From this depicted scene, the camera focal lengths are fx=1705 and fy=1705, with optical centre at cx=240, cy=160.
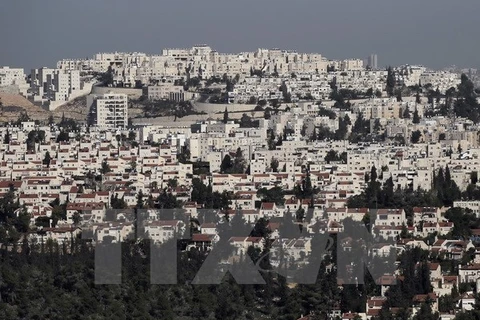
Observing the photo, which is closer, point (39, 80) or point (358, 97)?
point (358, 97)

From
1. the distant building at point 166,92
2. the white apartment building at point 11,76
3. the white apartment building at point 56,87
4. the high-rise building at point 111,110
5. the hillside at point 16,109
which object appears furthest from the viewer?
the white apartment building at point 11,76

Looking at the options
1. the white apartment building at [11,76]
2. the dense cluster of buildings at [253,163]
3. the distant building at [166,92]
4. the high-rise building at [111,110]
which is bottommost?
the dense cluster of buildings at [253,163]

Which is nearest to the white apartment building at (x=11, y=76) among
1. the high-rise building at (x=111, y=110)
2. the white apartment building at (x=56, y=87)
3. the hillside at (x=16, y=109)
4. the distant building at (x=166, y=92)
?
the white apartment building at (x=56, y=87)

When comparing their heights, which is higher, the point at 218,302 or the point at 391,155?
the point at 391,155

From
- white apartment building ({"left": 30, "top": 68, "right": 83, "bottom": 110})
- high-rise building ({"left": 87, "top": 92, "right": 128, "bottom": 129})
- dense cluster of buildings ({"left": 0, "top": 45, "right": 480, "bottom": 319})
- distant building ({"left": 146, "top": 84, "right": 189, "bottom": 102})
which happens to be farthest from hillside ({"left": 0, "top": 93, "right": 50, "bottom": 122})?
distant building ({"left": 146, "top": 84, "right": 189, "bottom": 102})

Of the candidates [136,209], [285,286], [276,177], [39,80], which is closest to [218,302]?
[285,286]

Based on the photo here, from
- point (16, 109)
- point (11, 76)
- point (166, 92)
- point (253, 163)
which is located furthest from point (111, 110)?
point (253, 163)

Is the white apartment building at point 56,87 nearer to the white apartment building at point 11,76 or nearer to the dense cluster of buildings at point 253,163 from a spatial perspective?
the dense cluster of buildings at point 253,163

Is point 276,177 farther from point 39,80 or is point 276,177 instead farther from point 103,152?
point 39,80

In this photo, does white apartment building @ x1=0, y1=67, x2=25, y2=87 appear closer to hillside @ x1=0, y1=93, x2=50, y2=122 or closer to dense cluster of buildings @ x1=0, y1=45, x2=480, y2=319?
dense cluster of buildings @ x1=0, y1=45, x2=480, y2=319
